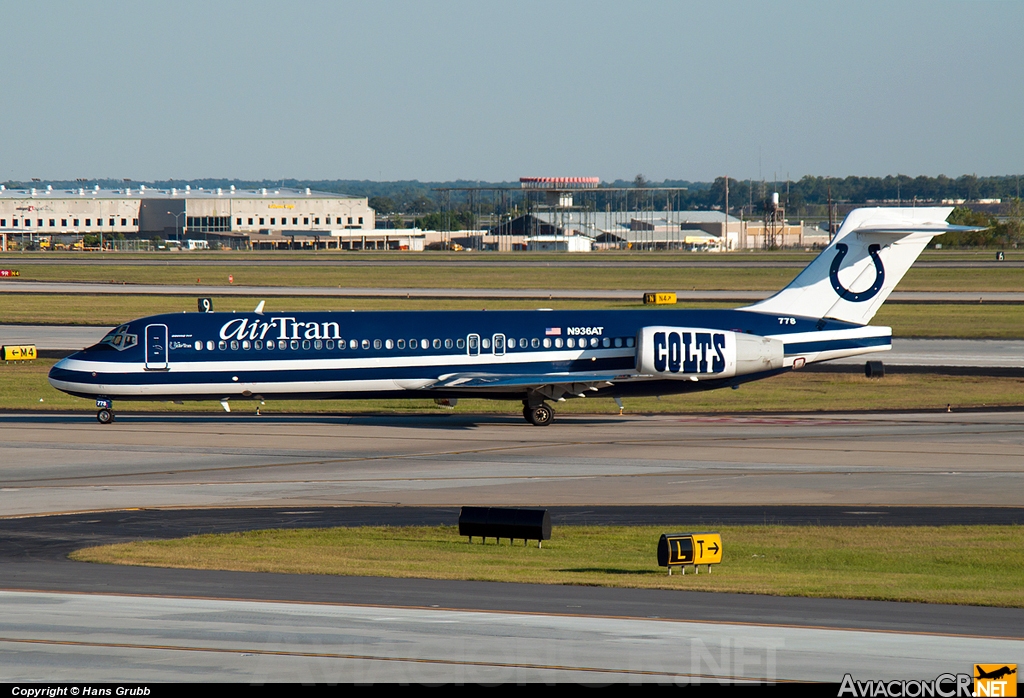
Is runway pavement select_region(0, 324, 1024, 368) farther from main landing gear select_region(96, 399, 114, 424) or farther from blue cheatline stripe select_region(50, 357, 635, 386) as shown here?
blue cheatline stripe select_region(50, 357, 635, 386)

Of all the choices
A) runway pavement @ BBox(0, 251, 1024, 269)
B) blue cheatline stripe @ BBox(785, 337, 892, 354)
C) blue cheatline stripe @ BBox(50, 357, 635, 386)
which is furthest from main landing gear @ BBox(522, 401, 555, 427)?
runway pavement @ BBox(0, 251, 1024, 269)

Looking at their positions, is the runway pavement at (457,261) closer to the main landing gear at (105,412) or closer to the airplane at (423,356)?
the airplane at (423,356)

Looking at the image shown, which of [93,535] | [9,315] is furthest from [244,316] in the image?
[9,315]

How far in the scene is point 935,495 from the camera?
28.0 m

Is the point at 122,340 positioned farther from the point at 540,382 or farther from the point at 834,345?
the point at 834,345

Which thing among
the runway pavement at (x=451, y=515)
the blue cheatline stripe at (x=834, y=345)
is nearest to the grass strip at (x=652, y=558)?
the runway pavement at (x=451, y=515)

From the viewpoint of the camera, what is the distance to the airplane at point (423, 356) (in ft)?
128

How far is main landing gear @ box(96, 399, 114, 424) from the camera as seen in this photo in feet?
133

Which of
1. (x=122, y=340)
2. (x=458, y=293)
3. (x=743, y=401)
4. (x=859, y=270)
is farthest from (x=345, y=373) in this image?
(x=458, y=293)

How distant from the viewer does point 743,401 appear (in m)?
45.8

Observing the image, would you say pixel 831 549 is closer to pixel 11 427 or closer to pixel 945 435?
pixel 945 435

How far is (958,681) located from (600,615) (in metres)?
5.49

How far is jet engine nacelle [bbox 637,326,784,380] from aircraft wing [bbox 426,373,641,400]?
1.08m

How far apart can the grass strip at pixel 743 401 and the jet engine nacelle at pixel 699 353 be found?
15.6 feet
